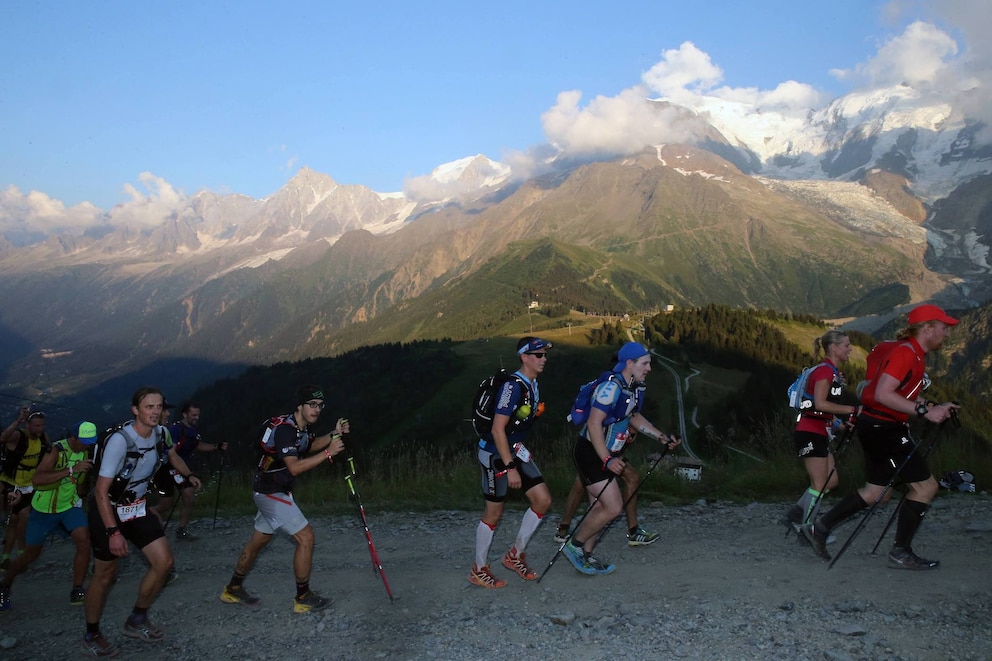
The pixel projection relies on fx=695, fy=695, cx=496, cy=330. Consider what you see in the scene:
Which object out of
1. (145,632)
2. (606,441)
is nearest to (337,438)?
(145,632)

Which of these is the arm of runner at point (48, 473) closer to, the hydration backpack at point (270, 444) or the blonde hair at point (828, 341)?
the hydration backpack at point (270, 444)

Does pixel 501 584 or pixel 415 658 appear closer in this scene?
pixel 415 658

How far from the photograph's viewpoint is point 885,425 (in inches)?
299

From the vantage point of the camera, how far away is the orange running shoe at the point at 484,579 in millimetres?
7840

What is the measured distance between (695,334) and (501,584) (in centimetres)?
11027

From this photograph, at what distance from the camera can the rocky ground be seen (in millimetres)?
6086

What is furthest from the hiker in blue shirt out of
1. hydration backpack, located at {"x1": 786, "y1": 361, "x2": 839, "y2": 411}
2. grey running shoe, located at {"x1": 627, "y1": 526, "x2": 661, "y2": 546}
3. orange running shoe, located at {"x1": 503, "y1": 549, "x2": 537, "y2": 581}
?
hydration backpack, located at {"x1": 786, "y1": 361, "x2": 839, "y2": 411}

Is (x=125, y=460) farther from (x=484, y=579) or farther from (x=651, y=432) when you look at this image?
(x=651, y=432)

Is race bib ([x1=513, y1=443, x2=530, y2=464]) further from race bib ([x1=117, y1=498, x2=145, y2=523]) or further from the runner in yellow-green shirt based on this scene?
the runner in yellow-green shirt

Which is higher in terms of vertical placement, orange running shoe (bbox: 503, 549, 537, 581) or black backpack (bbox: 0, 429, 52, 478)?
black backpack (bbox: 0, 429, 52, 478)

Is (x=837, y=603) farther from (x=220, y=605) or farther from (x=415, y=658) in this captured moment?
(x=220, y=605)

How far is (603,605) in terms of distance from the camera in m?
7.07

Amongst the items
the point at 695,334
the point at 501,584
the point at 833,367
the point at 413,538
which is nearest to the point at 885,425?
the point at 833,367

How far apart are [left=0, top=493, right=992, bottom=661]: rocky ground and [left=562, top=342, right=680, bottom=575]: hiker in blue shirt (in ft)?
1.23
